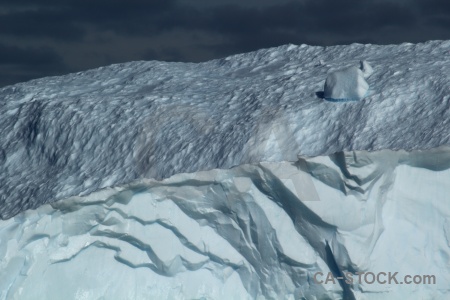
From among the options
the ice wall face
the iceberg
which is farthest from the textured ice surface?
the ice wall face

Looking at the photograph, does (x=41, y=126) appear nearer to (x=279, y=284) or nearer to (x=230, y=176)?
(x=230, y=176)

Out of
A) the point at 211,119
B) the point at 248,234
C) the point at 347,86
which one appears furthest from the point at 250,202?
the point at 347,86

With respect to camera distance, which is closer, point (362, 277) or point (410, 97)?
point (362, 277)

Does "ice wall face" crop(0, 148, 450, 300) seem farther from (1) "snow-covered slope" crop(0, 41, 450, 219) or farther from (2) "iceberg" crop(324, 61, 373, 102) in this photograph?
(2) "iceberg" crop(324, 61, 373, 102)

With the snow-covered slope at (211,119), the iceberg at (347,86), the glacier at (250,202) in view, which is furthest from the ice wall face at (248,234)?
the iceberg at (347,86)

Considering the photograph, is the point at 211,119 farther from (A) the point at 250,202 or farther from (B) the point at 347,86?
(B) the point at 347,86

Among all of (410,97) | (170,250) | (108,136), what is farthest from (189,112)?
(410,97)
